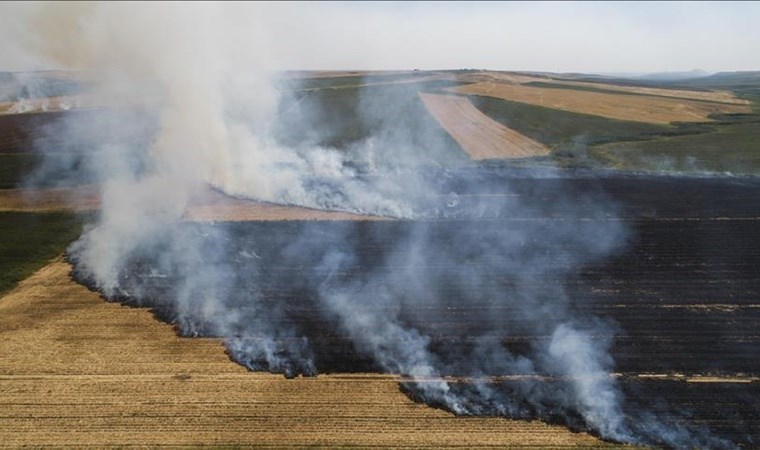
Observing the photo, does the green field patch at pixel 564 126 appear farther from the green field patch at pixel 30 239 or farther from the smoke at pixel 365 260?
the green field patch at pixel 30 239

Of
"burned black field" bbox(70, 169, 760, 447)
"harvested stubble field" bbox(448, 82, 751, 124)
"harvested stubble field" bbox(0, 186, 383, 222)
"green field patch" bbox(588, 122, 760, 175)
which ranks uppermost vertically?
"harvested stubble field" bbox(448, 82, 751, 124)

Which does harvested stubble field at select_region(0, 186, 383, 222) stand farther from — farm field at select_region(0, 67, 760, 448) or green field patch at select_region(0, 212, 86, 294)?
green field patch at select_region(0, 212, 86, 294)

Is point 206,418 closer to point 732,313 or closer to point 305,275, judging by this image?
point 305,275

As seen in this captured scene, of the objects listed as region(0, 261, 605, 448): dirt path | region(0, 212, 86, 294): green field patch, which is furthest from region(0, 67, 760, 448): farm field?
region(0, 212, 86, 294): green field patch

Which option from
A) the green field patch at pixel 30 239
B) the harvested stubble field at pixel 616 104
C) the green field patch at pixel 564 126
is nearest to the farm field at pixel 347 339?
the green field patch at pixel 30 239

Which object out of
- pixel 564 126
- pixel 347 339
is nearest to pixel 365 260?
pixel 347 339
